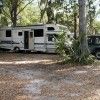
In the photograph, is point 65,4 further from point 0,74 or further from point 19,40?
point 0,74

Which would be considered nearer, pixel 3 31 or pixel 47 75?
pixel 47 75

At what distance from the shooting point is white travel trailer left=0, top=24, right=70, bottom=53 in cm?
2900

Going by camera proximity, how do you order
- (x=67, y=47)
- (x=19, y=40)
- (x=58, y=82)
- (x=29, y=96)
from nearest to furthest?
1. (x=29, y=96)
2. (x=58, y=82)
3. (x=67, y=47)
4. (x=19, y=40)

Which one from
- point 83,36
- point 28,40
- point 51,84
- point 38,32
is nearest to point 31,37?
point 28,40

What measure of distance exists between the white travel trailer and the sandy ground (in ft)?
36.6

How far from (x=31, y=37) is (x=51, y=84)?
17903 millimetres

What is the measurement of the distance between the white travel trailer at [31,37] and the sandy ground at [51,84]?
439 inches

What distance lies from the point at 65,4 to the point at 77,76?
25.1 metres

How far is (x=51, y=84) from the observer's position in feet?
41.7

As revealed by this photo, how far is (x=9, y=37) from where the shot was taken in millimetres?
31859

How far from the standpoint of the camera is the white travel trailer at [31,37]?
95.1 feet

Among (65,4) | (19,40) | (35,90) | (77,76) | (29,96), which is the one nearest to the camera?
(29,96)

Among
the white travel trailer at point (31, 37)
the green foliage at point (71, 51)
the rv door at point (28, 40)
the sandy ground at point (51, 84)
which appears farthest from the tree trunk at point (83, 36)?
the rv door at point (28, 40)

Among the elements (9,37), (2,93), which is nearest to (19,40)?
(9,37)
